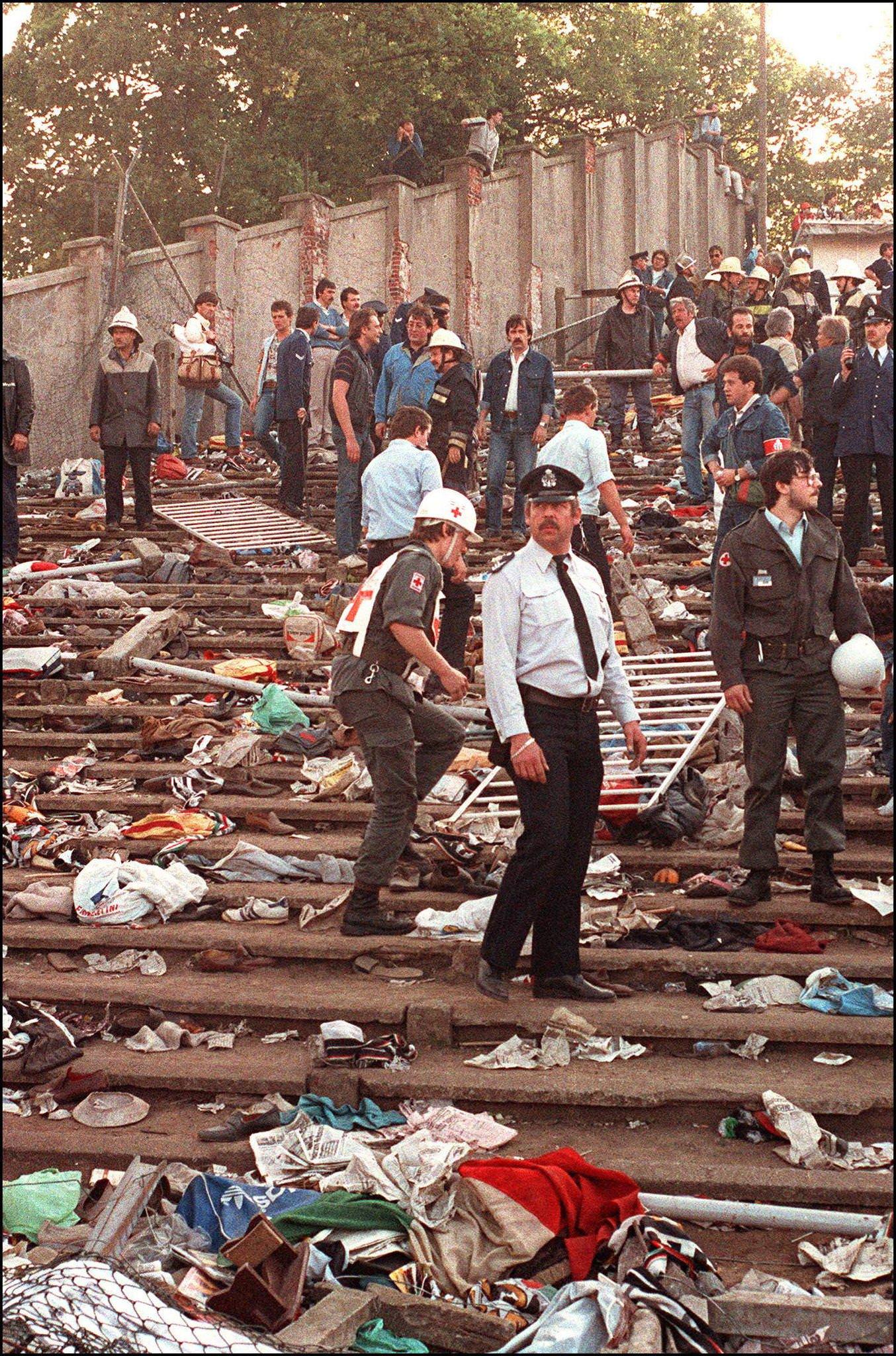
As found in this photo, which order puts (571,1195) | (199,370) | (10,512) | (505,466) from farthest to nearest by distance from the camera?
(199,370) → (505,466) → (10,512) → (571,1195)

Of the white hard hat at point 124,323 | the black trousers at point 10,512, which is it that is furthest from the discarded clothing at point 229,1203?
the white hard hat at point 124,323

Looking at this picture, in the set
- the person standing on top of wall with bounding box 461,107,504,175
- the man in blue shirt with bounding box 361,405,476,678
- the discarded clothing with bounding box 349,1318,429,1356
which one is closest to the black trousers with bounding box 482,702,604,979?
the discarded clothing with bounding box 349,1318,429,1356

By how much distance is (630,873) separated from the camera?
299 inches

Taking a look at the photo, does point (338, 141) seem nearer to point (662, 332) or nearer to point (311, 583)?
Answer: point (662, 332)

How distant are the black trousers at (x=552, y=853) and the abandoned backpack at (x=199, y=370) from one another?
1270 centimetres

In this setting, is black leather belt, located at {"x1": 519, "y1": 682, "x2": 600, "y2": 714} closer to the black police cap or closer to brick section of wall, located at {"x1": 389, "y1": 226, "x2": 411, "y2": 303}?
the black police cap

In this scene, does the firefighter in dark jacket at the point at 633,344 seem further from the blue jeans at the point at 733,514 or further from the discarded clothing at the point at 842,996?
the discarded clothing at the point at 842,996

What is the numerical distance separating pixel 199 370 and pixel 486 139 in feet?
40.5

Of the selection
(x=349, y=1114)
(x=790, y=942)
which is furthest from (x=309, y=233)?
(x=349, y=1114)

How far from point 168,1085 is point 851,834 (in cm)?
376

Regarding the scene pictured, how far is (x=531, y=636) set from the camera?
20.4ft

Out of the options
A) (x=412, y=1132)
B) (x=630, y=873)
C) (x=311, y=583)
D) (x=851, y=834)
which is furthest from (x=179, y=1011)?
(x=311, y=583)

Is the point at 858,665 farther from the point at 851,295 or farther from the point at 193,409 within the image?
the point at 851,295

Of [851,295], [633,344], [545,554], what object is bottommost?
[545,554]
